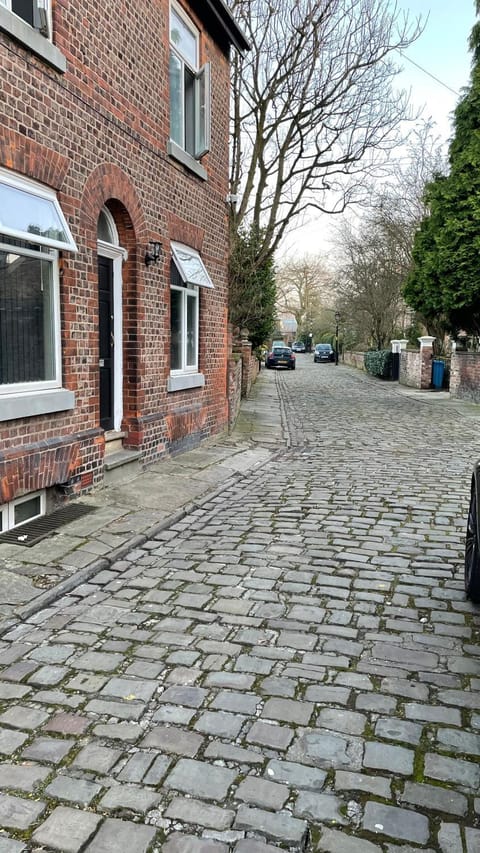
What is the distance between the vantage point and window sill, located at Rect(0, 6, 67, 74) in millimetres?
5340

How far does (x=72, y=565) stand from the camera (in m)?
5.13

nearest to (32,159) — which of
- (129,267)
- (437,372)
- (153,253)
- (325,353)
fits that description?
(129,267)

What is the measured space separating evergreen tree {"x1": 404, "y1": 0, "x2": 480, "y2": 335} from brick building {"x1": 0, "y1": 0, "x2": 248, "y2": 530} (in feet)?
32.3

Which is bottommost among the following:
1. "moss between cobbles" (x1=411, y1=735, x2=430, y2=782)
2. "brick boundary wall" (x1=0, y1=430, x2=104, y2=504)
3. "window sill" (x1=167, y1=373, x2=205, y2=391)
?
A: "moss between cobbles" (x1=411, y1=735, x2=430, y2=782)

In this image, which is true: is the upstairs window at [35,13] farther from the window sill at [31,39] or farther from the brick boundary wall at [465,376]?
the brick boundary wall at [465,376]

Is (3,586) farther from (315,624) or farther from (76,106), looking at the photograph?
(76,106)

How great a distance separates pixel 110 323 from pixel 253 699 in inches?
232

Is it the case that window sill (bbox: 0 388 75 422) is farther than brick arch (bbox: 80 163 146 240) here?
No

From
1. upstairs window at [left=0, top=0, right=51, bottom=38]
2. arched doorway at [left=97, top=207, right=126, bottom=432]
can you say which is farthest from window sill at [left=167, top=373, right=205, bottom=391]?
upstairs window at [left=0, top=0, right=51, bottom=38]

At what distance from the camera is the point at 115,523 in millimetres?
6277

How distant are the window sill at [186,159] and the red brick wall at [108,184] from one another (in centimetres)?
9

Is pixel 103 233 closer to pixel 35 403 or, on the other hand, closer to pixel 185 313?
pixel 185 313

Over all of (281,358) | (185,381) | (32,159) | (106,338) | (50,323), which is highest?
(32,159)

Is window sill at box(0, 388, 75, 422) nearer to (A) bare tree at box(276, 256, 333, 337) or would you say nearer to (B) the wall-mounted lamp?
(B) the wall-mounted lamp
